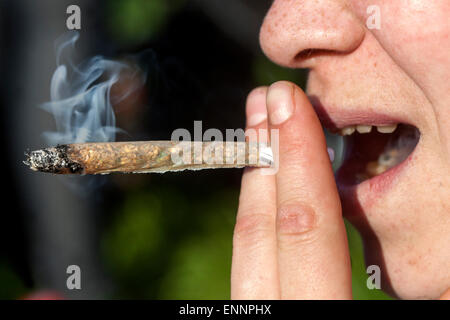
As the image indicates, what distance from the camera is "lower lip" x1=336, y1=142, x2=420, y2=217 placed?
1.31 metres

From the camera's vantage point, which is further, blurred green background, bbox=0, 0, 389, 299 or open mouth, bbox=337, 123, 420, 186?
blurred green background, bbox=0, 0, 389, 299

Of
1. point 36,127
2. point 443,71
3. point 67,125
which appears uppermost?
point 36,127

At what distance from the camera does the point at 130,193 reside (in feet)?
12.0

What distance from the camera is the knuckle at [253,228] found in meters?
1.31

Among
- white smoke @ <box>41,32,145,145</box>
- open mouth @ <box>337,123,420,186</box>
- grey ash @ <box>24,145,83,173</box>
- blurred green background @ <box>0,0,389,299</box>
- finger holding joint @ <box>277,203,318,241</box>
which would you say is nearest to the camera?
grey ash @ <box>24,145,83,173</box>

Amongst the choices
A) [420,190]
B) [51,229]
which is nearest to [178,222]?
[51,229]

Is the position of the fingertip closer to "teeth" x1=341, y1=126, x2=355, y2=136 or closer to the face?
the face

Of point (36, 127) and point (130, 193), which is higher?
point (36, 127)

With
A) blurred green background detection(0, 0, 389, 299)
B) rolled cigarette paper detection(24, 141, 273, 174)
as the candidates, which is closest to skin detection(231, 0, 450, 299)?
rolled cigarette paper detection(24, 141, 273, 174)

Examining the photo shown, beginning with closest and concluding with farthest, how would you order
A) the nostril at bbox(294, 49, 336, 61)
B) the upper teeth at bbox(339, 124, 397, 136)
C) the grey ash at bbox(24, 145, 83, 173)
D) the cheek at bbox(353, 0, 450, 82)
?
1. the grey ash at bbox(24, 145, 83, 173)
2. the cheek at bbox(353, 0, 450, 82)
3. the nostril at bbox(294, 49, 336, 61)
4. the upper teeth at bbox(339, 124, 397, 136)

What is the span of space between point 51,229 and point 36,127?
90cm

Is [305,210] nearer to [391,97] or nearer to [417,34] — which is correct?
[391,97]

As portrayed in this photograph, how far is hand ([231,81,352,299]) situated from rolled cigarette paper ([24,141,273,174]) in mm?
87

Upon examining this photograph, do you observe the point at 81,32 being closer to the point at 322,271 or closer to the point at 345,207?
the point at 345,207
